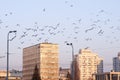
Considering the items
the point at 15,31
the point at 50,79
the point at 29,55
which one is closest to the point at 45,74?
the point at 50,79

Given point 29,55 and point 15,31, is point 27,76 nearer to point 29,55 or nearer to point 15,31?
point 29,55

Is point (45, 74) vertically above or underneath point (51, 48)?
underneath

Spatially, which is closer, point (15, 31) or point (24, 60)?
point (15, 31)

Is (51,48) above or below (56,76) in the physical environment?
above

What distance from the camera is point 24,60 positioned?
18975 centimetres

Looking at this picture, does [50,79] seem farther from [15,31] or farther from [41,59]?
[15,31]

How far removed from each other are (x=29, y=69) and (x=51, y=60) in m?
12.9

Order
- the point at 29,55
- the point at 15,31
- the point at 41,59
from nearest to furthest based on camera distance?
the point at 15,31, the point at 41,59, the point at 29,55

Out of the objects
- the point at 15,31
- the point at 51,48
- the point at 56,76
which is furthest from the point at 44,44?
the point at 15,31

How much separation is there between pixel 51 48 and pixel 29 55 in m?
15.0

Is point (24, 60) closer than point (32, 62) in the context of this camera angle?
No

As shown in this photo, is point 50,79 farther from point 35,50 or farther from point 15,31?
point 15,31

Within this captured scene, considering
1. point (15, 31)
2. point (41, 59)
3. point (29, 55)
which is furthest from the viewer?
point (29, 55)

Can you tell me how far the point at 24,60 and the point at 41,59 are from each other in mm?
20230
